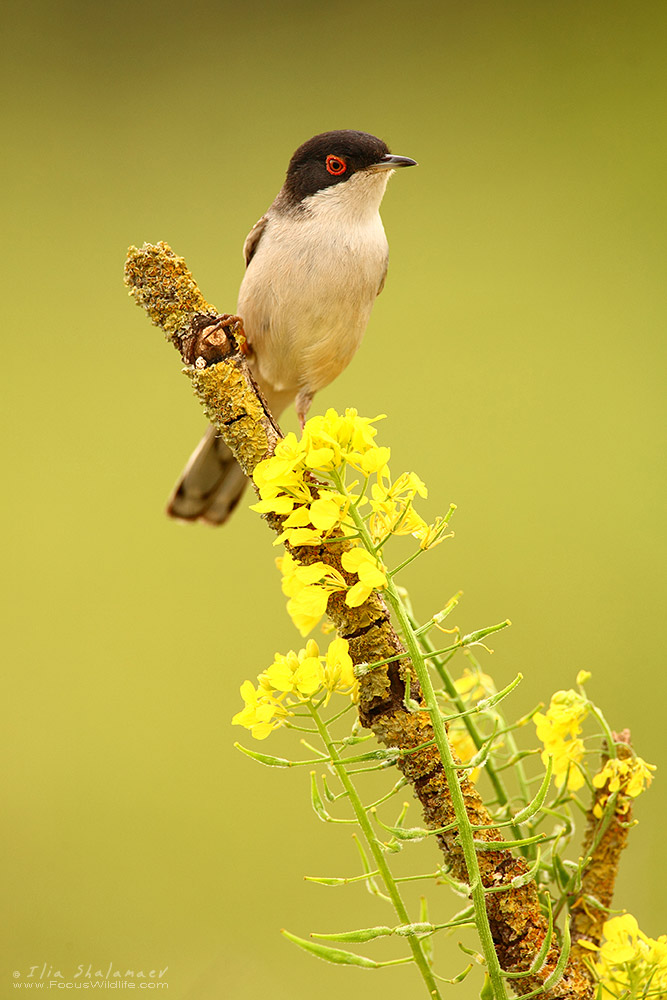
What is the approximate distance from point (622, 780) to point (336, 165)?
1.24m

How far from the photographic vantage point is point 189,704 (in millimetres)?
2992

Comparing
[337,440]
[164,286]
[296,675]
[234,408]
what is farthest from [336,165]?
[296,675]

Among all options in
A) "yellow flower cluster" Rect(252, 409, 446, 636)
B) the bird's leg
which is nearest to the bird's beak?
the bird's leg

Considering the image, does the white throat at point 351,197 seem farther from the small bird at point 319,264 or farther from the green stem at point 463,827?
the green stem at point 463,827

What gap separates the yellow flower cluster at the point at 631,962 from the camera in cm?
77

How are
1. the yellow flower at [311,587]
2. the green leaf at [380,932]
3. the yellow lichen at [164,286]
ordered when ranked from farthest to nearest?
the yellow lichen at [164,286] → the yellow flower at [311,587] → the green leaf at [380,932]

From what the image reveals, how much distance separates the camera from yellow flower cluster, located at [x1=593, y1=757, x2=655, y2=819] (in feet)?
2.82

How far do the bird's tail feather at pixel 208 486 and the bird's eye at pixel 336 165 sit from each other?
1.82 ft

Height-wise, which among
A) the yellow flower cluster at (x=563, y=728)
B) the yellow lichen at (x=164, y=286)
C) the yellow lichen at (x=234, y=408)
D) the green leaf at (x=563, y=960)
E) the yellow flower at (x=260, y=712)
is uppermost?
the yellow lichen at (x=164, y=286)

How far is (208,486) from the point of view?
1862mm

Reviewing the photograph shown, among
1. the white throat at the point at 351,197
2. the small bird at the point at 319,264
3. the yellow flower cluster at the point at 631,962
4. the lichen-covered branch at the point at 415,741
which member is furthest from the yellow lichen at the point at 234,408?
the white throat at the point at 351,197

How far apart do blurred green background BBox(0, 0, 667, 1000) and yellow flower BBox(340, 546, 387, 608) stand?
223 cm

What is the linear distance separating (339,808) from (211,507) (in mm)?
1145

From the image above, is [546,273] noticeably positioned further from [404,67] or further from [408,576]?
[408,576]
